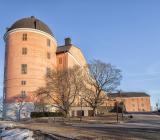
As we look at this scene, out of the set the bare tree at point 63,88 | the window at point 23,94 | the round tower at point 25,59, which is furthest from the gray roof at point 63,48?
the window at point 23,94

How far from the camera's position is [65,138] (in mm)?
13578

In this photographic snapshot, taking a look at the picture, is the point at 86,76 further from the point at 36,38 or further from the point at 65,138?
the point at 65,138

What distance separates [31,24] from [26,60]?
9.31m

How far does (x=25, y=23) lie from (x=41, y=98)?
1847 centimetres

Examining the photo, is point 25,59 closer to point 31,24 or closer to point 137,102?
point 31,24

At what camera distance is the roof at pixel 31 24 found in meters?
63.0

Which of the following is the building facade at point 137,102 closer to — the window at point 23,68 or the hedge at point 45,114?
the window at point 23,68

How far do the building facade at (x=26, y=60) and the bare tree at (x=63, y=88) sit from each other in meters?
4.59

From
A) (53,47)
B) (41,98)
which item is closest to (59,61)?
(53,47)

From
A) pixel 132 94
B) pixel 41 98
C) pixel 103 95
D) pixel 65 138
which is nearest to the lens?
pixel 65 138

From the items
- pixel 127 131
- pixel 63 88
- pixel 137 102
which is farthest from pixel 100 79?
pixel 137 102

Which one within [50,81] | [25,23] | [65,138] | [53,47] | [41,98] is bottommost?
[65,138]

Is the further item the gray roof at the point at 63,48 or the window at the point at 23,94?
the gray roof at the point at 63,48

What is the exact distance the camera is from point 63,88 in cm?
5431
